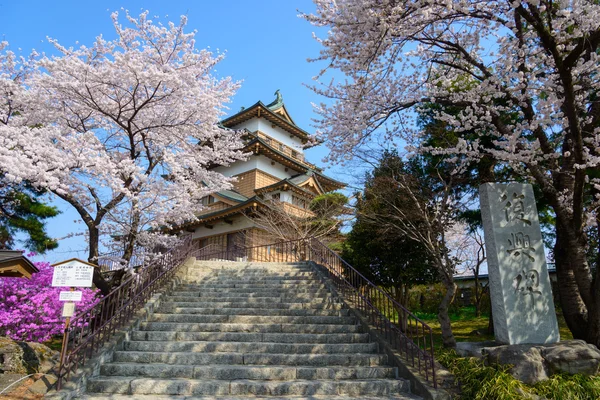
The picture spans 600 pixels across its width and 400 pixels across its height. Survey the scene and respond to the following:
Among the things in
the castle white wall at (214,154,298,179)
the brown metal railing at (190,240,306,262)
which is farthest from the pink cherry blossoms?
the castle white wall at (214,154,298,179)

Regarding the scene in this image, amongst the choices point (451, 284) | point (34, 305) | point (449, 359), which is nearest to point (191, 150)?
point (34, 305)

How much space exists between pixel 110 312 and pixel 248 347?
318 cm

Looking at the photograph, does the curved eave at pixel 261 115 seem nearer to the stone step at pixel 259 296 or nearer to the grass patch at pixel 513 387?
the stone step at pixel 259 296

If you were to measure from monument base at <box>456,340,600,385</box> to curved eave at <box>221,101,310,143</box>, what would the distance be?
21.5 meters

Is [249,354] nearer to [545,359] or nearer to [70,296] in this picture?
[70,296]

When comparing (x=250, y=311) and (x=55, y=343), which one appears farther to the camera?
(x=55, y=343)

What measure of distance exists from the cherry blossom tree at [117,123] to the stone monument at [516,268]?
794cm

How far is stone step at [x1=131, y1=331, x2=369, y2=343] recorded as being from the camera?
7348 millimetres

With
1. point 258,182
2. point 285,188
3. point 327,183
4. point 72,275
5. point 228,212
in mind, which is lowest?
point 72,275

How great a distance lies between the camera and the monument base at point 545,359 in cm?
546

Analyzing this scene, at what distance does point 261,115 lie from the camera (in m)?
26.5

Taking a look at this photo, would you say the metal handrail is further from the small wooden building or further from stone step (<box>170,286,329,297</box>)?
the small wooden building

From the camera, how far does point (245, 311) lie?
8.84m

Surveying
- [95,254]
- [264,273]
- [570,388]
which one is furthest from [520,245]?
[95,254]
